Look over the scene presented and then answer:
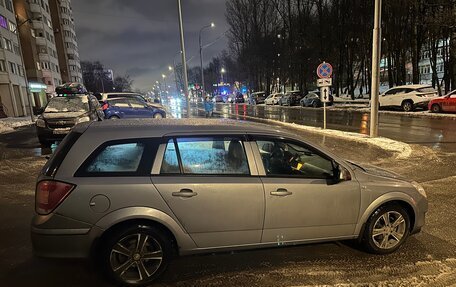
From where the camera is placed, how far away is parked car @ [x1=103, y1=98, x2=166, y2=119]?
18.5m

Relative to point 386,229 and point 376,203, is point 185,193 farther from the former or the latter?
point 386,229

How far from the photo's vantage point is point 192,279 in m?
3.57

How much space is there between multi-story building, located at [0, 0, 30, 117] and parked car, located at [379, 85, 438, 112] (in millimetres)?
35879

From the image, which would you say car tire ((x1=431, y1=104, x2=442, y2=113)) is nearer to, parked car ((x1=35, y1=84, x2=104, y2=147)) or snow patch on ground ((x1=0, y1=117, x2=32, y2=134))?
parked car ((x1=35, y1=84, x2=104, y2=147))

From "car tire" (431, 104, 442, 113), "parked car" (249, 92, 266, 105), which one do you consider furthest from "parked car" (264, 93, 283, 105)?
"car tire" (431, 104, 442, 113)

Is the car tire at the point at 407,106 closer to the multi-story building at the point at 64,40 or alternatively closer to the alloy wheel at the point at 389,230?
the alloy wheel at the point at 389,230

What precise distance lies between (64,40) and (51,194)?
99.3m

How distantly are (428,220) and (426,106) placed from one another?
820 inches

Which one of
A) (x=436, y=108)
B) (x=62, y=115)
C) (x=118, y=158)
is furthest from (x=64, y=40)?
(x=118, y=158)

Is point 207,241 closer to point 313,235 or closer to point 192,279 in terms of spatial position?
point 192,279

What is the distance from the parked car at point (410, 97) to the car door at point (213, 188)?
23.0 m

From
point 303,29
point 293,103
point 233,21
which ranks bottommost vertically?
point 293,103

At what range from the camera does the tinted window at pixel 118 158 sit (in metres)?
3.36

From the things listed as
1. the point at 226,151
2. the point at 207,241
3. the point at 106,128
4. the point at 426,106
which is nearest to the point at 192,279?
the point at 207,241
